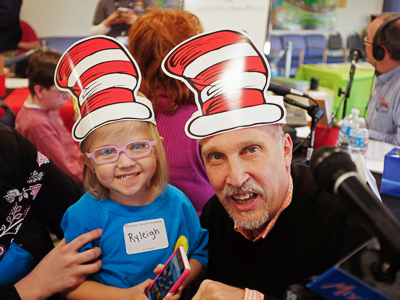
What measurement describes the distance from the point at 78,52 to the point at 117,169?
0.41 m

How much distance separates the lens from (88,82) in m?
1.21

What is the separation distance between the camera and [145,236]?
1.25 metres

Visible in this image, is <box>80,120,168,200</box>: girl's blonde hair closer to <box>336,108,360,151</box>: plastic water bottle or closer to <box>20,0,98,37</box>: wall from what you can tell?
<box>336,108,360,151</box>: plastic water bottle

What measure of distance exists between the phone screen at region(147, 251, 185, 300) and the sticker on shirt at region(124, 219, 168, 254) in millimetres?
159

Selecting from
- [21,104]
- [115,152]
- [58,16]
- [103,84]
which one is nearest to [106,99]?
[103,84]

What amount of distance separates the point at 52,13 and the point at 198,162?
5730mm

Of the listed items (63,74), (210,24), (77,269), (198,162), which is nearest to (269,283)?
(77,269)

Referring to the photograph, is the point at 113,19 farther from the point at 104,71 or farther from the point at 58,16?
the point at 58,16

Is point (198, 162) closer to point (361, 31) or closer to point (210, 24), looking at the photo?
point (210, 24)

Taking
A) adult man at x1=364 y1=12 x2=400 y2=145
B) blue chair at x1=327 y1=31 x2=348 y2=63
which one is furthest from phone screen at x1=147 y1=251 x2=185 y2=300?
blue chair at x1=327 y1=31 x2=348 y2=63

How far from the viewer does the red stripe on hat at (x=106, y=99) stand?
1.20m

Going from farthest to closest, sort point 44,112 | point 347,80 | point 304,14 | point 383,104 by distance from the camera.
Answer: point 304,14 → point 347,80 → point 383,104 → point 44,112

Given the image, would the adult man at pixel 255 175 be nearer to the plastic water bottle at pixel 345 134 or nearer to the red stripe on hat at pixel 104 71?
the red stripe on hat at pixel 104 71

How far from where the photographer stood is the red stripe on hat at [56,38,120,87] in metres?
1.22
